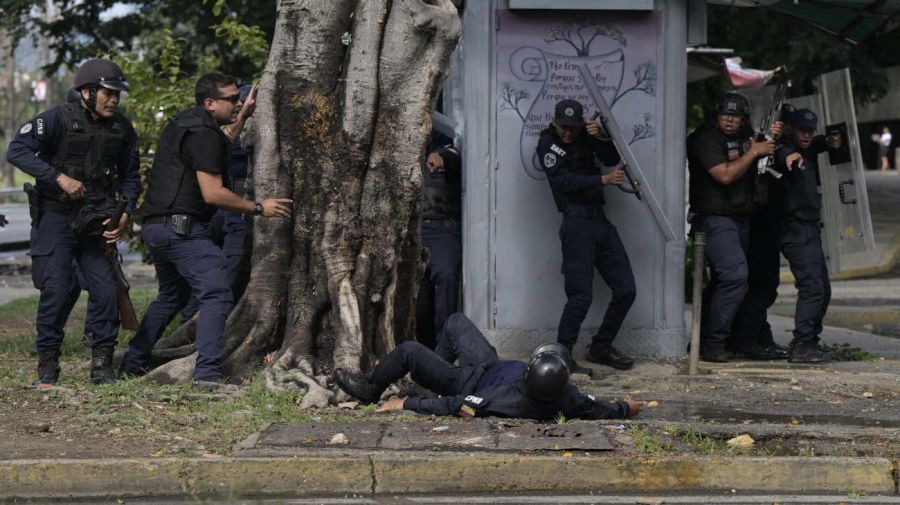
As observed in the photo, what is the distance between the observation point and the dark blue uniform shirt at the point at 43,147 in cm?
797

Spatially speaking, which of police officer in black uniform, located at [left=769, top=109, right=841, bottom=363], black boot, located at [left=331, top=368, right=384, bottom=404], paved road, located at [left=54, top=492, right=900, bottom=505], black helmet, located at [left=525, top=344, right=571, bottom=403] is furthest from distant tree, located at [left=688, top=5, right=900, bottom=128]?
paved road, located at [left=54, top=492, right=900, bottom=505]

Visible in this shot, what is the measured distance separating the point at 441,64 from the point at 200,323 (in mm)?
2119

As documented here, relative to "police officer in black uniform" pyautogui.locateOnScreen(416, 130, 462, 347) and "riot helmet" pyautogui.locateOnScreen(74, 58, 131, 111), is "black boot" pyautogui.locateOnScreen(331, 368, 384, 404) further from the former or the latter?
"riot helmet" pyautogui.locateOnScreen(74, 58, 131, 111)

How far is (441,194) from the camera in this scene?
9.97 metres

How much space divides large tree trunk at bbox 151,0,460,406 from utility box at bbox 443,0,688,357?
118cm

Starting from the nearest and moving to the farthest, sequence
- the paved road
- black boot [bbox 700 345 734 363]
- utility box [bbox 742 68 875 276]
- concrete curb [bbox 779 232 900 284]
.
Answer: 1. the paved road
2. black boot [bbox 700 345 734 363]
3. utility box [bbox 742 68 875 276]
4. concrete curb [bbox 779 232 900 284]

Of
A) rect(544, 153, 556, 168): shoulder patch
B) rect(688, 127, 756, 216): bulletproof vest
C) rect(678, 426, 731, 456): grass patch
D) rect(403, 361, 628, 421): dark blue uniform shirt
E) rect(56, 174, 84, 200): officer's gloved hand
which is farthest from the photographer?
rect(688, 127, 756, 216): bulletproof vest

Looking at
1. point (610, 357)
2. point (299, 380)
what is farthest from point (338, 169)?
point (610, 357)

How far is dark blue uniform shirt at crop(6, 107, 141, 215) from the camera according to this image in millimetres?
7969

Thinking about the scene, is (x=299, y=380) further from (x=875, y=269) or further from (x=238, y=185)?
(x=875, y=269)

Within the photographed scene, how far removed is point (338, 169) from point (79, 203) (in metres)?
1.52

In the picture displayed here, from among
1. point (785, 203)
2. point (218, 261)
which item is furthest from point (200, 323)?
point (785, 203)

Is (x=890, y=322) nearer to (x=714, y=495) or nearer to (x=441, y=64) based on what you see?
(x=441, y=64)

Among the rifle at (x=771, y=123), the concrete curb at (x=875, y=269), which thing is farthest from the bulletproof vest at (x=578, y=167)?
the concrete curb at (x=875, y=269)
